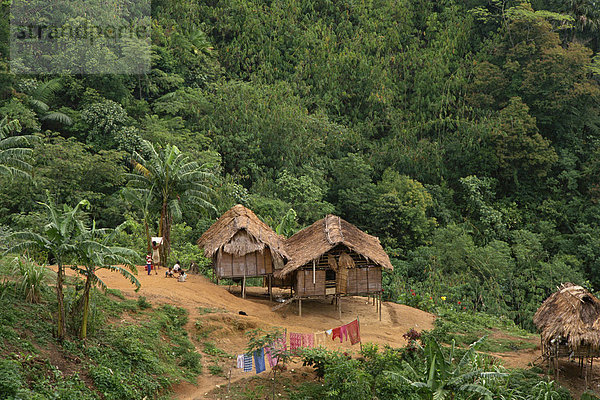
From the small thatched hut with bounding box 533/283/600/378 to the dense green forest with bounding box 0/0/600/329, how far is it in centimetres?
A: 720

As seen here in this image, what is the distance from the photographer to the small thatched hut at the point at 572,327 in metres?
17.3

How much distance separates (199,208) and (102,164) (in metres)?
6.24

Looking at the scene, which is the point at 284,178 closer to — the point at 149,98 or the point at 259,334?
the point at 149,98

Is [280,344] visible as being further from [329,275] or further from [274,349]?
[329,275]

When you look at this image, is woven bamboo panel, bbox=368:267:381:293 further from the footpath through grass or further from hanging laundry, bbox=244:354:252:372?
hanging laundry, bbox=244:354:252:372

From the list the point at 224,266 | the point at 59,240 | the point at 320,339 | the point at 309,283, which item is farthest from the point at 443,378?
the point at 224,266

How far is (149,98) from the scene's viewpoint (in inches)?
1465

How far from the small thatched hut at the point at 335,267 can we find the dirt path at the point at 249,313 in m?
0.98

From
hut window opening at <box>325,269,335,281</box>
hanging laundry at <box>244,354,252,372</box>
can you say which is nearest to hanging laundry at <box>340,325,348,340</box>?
hanging laundry at <box>244,354,252,372</box>

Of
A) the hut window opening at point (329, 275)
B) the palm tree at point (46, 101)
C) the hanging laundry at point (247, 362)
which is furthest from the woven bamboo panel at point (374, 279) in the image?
the palm tree at point (46, 101)

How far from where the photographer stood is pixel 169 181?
941 inches

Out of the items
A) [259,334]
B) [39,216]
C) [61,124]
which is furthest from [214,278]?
[61,124]

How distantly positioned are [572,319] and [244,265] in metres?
10.7

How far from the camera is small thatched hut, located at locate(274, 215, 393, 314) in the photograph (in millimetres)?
21609
